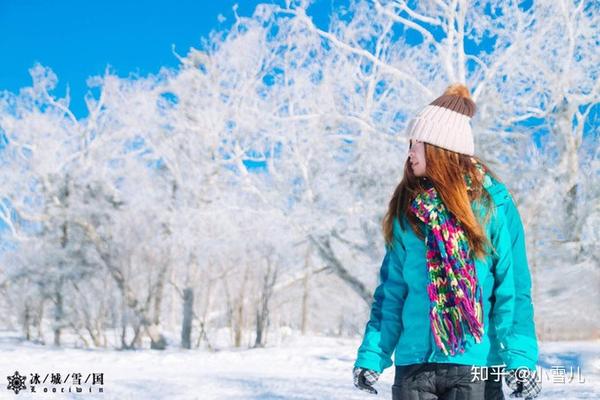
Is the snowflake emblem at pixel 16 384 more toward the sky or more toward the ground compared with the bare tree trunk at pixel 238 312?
more toward the ground

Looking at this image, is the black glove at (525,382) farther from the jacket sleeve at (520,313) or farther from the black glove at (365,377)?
the black glove at (365,377)

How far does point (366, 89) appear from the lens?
1359 centimetres

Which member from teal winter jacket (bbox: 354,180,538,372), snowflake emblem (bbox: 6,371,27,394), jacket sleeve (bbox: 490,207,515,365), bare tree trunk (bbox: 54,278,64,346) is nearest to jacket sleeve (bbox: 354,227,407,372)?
teal winter jacket (bbox: 354,180,538,372)

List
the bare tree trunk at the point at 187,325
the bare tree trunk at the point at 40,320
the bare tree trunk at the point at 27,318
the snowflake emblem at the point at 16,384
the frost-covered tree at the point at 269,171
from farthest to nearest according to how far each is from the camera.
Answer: the bare tree trunk at the point at 27,318 < the bare tree trunk at the point at 40,320 < the bare tree trunk at the point at 187,325 < the frost-covered tree at the point at 269,171 < the snowflake emblem at the point at 16,384

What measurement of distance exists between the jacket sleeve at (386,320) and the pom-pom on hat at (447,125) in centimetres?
32

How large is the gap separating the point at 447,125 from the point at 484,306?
0.54 metres

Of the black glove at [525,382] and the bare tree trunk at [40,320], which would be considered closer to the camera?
the black glove at [525,382]

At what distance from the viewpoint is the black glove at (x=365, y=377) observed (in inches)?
75.9

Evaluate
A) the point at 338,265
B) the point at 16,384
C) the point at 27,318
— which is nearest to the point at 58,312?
the point at 27,318

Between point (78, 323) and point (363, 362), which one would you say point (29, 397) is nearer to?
point (363, 362)

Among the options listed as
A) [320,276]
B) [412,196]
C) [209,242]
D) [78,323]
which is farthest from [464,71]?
[320,276]

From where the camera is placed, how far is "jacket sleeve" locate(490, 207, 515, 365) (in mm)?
1771

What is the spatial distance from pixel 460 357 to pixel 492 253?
0.29m

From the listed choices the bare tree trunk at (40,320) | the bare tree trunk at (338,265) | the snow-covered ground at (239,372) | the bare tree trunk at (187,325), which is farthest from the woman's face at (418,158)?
the bare tree trunk at (40,320)
